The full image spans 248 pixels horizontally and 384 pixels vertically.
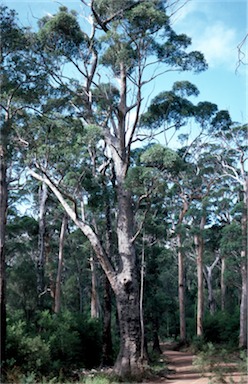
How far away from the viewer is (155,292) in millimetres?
15727

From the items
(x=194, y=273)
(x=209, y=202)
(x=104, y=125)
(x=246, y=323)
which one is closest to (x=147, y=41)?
(x=104, y=125)

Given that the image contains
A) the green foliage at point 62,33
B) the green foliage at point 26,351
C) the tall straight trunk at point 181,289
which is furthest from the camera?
the tall straight trunk at point 181,289

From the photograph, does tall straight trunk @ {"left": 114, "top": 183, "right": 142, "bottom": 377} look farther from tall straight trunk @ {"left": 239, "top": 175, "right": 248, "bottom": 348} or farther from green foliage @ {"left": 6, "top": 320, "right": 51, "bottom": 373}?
tall straight trunk @ {"left": 239, "top": 175, "right": 248, "bottom": 348}

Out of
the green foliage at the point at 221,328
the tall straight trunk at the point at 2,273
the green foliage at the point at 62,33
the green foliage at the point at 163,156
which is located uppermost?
the green foliage at the point at 62,33

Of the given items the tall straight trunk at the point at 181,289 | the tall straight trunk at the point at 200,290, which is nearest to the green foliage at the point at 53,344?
the tall straight trunk at the point at 181,289

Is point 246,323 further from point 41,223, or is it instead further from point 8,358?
point 8,358

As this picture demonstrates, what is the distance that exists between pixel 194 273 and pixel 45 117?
29.7 metres

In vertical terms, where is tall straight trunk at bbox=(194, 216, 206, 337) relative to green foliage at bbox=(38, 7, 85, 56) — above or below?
below

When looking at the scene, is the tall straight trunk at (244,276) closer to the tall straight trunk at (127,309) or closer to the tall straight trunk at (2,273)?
the tall straight trunk at (127,309)

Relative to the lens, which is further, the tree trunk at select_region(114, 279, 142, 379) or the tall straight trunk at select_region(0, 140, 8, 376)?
the tree trunk at select_region(114, 279, 142, 379)

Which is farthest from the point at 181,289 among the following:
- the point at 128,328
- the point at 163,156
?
the point at 163,156

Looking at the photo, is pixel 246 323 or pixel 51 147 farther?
pixel 246 323

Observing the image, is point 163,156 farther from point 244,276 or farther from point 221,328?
point 221,328

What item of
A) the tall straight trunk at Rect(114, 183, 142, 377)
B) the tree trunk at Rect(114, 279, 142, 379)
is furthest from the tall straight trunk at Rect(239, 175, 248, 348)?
the tree trunk at Rect(114, 279, 142, 379)
